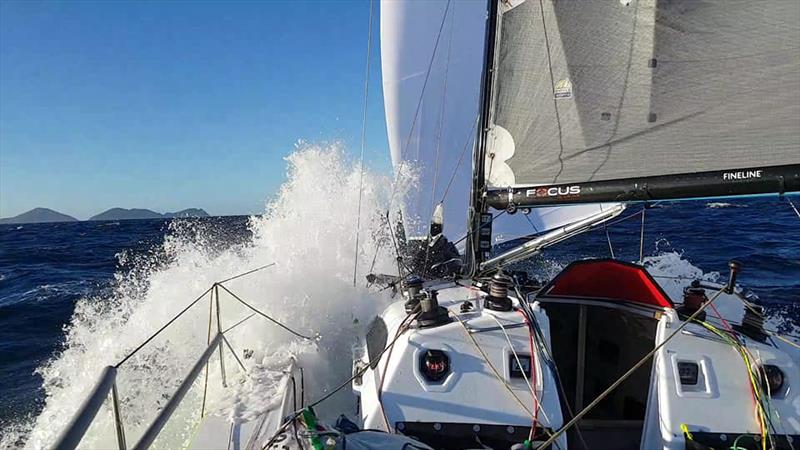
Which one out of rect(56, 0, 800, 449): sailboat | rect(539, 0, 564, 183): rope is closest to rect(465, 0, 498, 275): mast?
rect(56, 0, 800, 449): sailboat

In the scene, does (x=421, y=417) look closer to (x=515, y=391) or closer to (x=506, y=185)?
(x=515, y=391)

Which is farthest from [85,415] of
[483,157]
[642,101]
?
[642,101]

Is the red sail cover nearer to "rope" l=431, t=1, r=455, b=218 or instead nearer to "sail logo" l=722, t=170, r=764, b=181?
"sail logo" l=722, t=170, r=764, b=181

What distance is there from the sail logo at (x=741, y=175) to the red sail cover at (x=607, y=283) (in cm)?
83

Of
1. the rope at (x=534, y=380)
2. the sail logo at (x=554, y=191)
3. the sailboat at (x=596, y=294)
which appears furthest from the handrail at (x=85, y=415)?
the sail logo at (x=554, y=191)

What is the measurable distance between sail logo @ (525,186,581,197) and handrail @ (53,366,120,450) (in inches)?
125

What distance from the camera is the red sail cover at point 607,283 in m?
3.47

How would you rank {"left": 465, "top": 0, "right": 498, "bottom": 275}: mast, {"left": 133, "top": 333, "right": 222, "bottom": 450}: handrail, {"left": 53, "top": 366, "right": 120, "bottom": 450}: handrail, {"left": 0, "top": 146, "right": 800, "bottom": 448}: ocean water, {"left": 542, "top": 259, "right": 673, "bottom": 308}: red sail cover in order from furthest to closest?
{"left": 0, "top": 146, "right": 800, "bottom": 448}: ocean water → {"left": 465, "top": 0, "right": 498, "bottom": 275}: mast → {"left": 542, "top": 259, "right": 673, "bottom": 308}: red sail cover → {"left": 133, "top": 333, "right": 222, "bottom": 450}: handrail → {"left": 53, "top": 366, "right": 120, "bottom": 450}: handrail

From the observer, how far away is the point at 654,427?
3.00 m

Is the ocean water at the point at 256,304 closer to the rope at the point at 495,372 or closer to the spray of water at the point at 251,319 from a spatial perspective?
the spray of water at the point at 251,319

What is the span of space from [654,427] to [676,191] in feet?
5.19

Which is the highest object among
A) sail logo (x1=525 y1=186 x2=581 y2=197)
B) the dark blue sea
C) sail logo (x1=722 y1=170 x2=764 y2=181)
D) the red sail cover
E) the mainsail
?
the mainsail

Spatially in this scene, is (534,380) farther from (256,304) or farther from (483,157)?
(256,304)

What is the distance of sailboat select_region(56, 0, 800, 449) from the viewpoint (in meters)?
2.88
